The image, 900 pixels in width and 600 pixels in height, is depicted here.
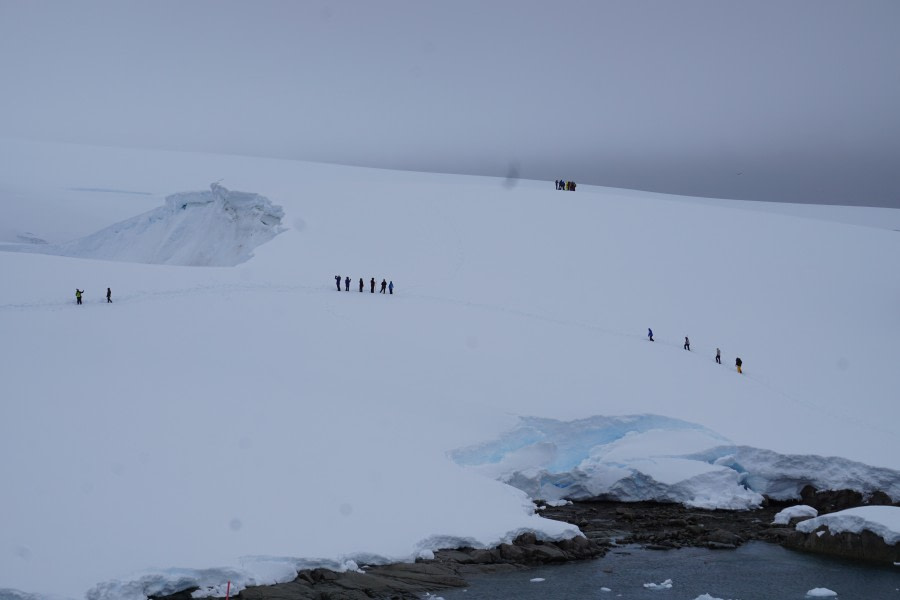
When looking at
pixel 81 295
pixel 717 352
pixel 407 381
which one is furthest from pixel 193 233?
pixel 717 352

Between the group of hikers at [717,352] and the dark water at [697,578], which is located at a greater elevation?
the group of hikers at [717,352]

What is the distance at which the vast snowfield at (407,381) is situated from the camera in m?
14.8

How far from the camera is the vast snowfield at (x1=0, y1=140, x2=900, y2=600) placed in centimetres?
1479

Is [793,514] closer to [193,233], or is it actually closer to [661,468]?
[661,468]

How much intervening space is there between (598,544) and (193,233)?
2568 cm

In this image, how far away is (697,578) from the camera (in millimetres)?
15125

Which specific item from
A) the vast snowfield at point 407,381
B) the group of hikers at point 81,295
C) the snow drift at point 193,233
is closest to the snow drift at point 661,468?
the vast snowfield at point 407,381

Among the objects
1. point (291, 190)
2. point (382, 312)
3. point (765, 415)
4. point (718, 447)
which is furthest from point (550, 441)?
point (291, 190)

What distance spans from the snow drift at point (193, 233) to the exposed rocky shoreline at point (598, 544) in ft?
55.7

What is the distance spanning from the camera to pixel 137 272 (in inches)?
1046

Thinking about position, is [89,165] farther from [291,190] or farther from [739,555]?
[739,555]

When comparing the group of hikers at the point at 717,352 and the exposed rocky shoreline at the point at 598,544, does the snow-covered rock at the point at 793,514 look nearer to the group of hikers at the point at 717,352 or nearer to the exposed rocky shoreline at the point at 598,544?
the exposed rocky shoreline at the point at 598,544

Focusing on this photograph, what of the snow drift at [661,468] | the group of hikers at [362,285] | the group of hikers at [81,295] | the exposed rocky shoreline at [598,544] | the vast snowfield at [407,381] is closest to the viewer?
the exposed rocky shoreline at [598,544]

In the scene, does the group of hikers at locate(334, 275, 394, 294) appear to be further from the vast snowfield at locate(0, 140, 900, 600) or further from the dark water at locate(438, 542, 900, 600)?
the dark water at locate(438, 542, 900, 600)
